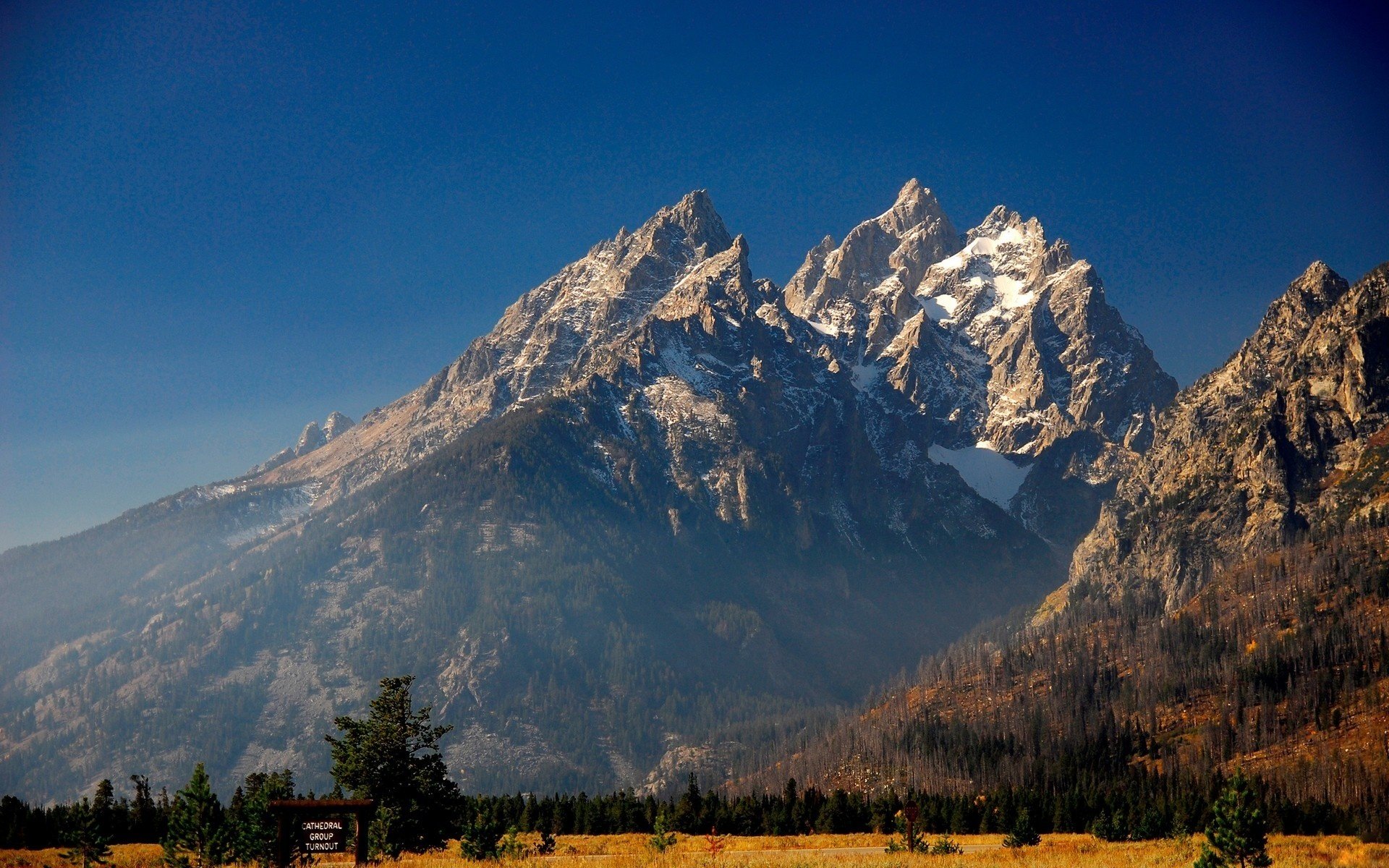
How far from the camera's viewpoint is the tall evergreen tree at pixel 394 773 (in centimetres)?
6303

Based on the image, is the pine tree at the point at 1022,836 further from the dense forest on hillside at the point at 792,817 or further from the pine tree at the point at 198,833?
the pine tree at the point at 198,833

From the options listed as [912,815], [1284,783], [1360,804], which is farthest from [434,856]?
[1284,783]

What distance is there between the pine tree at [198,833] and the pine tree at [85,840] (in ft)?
12.5

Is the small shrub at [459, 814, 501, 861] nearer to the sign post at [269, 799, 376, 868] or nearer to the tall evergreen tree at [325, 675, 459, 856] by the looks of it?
the tall evergreen tree at [325, 675, 459, 856]

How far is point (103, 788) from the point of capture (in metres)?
124

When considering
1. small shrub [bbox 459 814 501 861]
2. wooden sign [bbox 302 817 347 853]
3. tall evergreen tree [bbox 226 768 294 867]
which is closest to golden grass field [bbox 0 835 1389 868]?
small shrub [bbox 459 814 501 861]

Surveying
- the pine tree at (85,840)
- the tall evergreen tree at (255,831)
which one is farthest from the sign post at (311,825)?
the pine tree at (85,840)

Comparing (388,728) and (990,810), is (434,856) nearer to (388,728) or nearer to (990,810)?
(388,728)

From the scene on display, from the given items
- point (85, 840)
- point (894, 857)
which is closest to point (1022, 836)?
point (894, 857)

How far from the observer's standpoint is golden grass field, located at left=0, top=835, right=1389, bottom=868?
175ft

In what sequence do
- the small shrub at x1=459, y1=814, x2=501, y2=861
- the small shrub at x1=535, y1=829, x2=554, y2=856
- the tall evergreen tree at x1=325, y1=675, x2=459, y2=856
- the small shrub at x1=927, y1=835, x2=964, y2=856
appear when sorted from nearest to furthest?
the small shrub at x1=459, y1=814, x2=501, y2=861 → the small shrub at x1=927, y1=835, x2=964, y2=856 → the tall evergreen tree at x1=325, y1=675, x2=459, y2=856 → the small shrub at x1=535, y1=829, x2=554, y2=856

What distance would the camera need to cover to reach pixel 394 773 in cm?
6381

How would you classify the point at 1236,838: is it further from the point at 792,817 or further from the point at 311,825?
the point at 792,817

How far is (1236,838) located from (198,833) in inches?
2173
